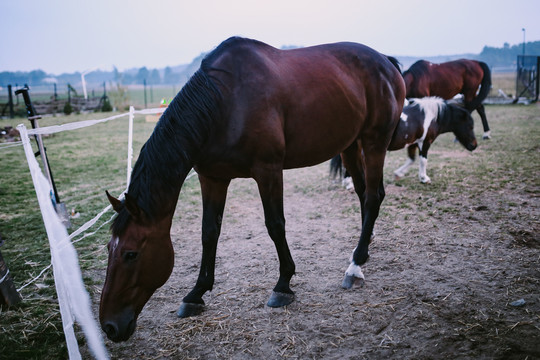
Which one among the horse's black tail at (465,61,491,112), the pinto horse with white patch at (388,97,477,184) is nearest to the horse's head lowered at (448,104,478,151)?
the pinto horse with white patch at (388,97,477,184)

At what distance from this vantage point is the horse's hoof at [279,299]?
2775 millimetres

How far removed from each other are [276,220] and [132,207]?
1.08m

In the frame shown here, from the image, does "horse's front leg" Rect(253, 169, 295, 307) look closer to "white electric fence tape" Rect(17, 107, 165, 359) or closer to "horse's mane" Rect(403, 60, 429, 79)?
"white electric fence tape" Rect(17, 107, 165, 359)

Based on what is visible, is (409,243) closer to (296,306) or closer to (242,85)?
(296,306)

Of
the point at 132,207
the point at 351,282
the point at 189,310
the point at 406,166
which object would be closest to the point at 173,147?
the point at 132,207

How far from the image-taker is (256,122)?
251 centimetres

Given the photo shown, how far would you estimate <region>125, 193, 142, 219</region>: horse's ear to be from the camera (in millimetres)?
2042

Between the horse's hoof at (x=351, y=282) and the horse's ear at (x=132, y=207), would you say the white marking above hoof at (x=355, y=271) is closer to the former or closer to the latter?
the horse's hoof at (x=351, y=282)

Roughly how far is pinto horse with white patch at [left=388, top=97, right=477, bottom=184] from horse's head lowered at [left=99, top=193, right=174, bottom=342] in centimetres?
437

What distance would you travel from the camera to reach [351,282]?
9.98ft

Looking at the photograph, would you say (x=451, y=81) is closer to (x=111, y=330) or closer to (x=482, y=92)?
(x=482, y=92)

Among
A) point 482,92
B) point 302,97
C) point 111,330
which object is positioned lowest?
point 111,330

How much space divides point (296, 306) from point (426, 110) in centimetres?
475

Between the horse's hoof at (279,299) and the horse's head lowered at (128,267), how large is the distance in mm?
962
